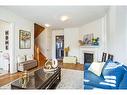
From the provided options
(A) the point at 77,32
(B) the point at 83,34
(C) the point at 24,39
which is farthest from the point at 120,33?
(A) the point at 77,32

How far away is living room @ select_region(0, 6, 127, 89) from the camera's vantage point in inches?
150

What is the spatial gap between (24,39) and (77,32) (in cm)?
395

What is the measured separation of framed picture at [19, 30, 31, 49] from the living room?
87 millimetres

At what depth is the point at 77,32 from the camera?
9.09 meters

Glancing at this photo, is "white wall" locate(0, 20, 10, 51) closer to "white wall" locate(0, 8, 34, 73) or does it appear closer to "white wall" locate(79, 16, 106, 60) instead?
"white wall" locate(0, 8, 34, 73)

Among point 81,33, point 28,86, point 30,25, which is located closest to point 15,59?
point 30,25

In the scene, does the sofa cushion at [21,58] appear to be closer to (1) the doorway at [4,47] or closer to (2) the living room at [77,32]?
(2) the living room at [77,32]

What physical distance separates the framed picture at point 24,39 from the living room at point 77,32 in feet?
0.28

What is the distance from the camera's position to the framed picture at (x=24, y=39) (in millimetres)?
5815

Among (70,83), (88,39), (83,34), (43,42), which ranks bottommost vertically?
(70,83)

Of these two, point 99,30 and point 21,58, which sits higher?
point 99,30

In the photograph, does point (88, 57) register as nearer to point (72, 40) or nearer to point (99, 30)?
point (99, 30)

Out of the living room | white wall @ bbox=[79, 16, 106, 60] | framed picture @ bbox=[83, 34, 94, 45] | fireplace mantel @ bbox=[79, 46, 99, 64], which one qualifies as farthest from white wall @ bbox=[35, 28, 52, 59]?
white wall @ bbox=[79, 16, 106, 60]

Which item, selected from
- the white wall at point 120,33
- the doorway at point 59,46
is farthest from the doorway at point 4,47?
the doorway at point 59,46
